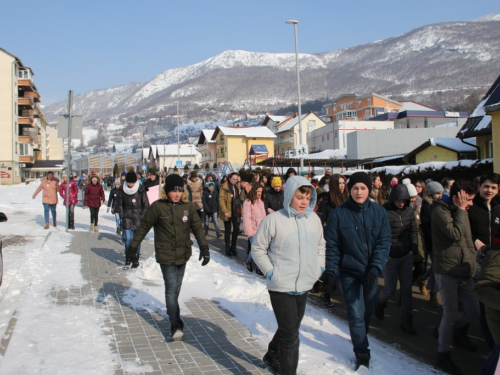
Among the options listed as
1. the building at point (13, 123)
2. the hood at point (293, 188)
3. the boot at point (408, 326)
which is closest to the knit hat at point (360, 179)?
the hood at point (293, 188)

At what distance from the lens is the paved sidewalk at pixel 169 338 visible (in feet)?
14.9

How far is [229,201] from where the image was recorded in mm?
11953

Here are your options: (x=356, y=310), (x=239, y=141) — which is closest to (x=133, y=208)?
(x=356, y=310)

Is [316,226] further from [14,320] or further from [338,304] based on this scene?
[14,320]

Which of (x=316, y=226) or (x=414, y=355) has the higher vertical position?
(x=316, y=226)

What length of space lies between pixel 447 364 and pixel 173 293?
308cm

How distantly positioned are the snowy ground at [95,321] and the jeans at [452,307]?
389 mm

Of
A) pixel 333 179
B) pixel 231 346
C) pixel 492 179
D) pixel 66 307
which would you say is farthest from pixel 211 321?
pixel 492 179

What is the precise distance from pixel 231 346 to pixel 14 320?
281 cm

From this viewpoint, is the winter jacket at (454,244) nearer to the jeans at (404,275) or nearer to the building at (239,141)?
the jeans at (404,275)

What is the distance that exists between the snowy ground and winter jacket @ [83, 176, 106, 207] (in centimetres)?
452

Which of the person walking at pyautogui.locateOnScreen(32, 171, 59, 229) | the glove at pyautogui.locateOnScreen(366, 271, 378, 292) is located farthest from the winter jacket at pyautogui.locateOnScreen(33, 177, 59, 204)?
the glove at pyautogui.locateOnScreen(366, 271, 378, 292)

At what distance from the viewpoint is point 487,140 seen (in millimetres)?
22703

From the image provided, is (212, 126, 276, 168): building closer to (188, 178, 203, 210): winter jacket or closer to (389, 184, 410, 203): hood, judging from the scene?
(188, 178, 203, 210): winter jacket
